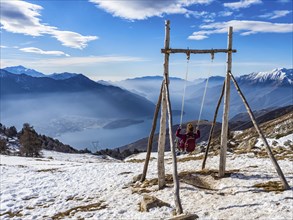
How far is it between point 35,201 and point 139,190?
17.8ft

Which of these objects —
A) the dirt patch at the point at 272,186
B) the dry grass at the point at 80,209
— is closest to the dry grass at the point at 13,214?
the dry grass at the point at 80,209

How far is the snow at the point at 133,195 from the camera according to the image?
12.1 meters

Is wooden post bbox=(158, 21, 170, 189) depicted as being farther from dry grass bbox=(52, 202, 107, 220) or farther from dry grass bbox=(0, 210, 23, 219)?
dry grass bbox=(0, 210, 23, 219)

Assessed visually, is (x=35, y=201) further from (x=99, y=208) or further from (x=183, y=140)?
(x=183, y=140)

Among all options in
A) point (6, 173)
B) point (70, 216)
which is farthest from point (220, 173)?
point (6, 173)

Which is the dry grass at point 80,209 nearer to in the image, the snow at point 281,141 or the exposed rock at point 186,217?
the exposed rock at point 186,217

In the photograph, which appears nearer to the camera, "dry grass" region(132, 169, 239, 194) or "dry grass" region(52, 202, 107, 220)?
"dry grass" region(52, 202, 107, 220)

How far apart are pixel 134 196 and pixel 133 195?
20cm

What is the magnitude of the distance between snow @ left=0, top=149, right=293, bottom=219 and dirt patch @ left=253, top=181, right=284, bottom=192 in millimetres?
358

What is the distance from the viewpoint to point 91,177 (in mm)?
21750

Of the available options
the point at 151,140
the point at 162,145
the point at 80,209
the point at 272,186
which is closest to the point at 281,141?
the point at 272,186

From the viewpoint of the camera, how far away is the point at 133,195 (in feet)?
51.3

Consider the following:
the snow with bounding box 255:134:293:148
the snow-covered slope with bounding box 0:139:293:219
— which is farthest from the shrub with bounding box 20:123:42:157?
the snow-covered slope with bounding box 0:139:293:219

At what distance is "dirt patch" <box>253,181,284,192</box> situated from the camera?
13.6 metres
